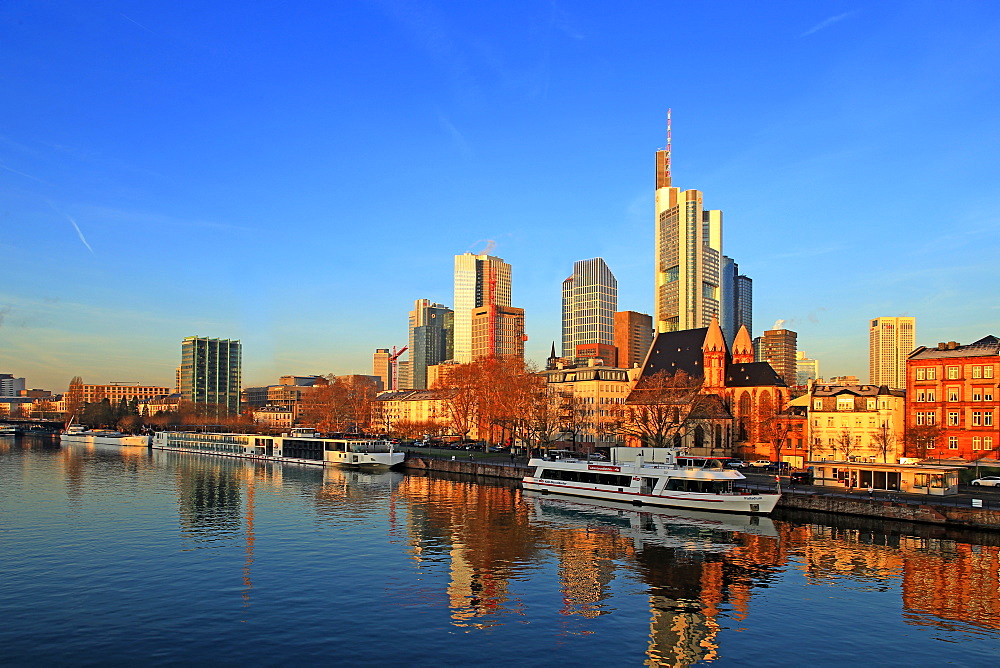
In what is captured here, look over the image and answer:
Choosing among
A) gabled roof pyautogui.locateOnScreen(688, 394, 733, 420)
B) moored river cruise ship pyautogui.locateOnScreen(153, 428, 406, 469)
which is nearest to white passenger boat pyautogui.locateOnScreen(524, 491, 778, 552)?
gabled roof pyautogui.locateOnScreen(688, 394, 733, 420)

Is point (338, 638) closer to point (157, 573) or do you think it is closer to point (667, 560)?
point (157, 573)

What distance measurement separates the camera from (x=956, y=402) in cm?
10681

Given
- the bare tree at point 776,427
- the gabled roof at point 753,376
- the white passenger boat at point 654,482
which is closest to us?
the white passenger boat at point 654,482

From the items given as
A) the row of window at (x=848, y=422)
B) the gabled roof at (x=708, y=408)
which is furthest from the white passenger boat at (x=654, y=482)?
the row of window at (x=848, y=422)

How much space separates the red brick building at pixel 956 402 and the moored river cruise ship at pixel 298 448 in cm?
8297

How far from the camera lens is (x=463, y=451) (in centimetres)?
14625

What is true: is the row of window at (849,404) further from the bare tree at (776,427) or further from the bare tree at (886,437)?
the bare tree at (776,427)

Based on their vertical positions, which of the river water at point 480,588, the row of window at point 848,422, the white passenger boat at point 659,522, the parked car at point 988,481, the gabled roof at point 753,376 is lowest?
the white passenger boat at point 659,522

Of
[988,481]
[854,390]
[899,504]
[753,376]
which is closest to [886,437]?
[854,390]

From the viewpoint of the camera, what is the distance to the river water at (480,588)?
32.5 metres

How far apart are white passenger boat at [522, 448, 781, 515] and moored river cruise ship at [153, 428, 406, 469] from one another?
151ft

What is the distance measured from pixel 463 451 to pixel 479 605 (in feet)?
354

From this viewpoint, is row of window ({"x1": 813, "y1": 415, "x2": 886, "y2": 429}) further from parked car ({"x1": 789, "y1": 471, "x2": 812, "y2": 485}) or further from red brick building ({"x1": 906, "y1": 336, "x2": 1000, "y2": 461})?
parked car ({"x1": 789, "y1": 471, "x2": 812, "y2": 485})

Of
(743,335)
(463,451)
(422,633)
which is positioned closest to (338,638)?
(422,633)
